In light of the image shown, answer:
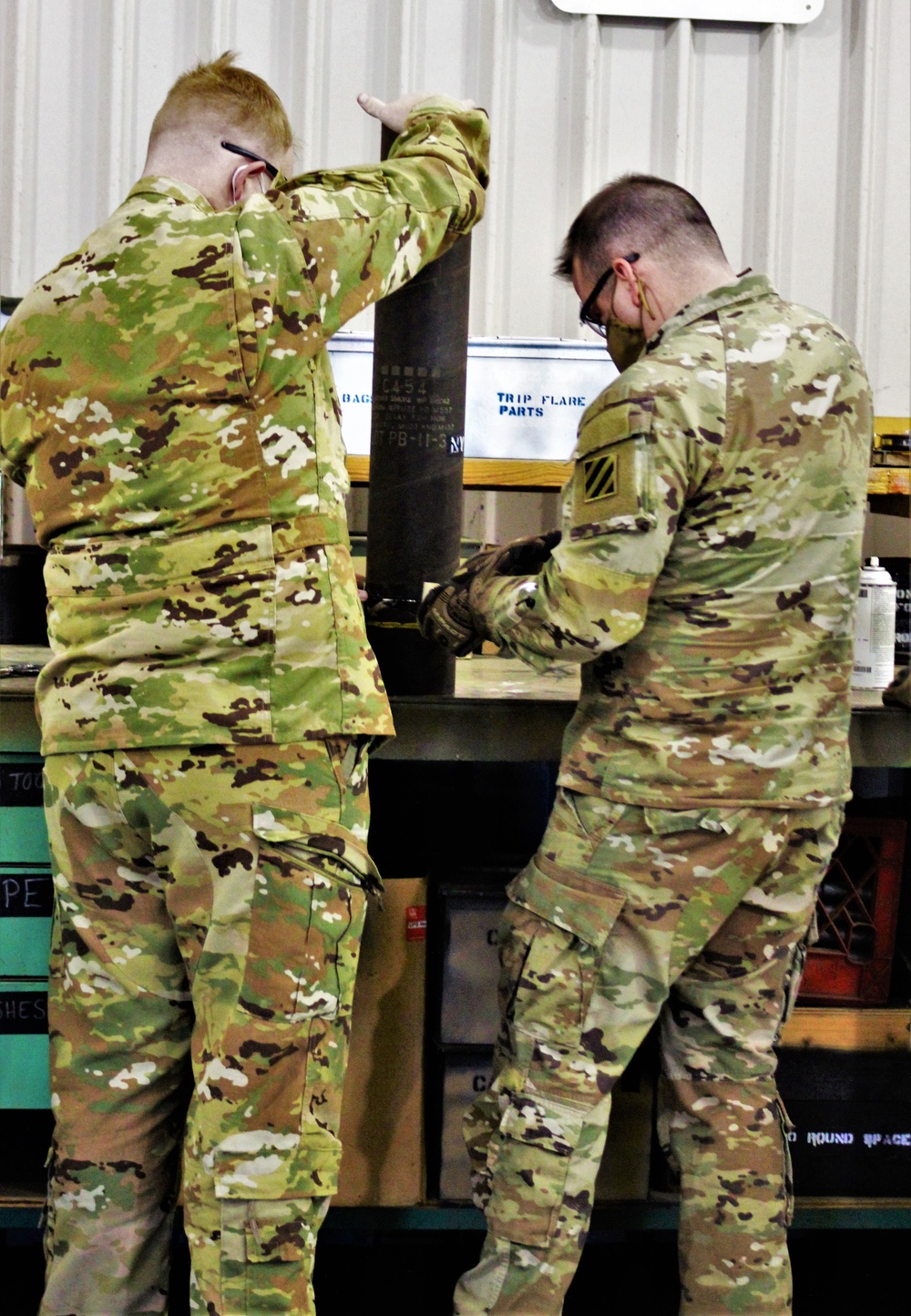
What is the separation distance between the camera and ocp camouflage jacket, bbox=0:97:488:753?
4.29 feet

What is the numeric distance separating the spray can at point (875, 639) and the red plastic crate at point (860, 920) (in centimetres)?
25

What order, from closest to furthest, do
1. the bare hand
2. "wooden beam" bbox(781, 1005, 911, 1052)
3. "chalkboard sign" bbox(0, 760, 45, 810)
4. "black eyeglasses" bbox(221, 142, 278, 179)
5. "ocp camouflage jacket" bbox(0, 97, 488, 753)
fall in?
1. "ocp camouflage jacket" bbox(0, 97, 488, 753)
2. "black eyeglasses" bbox(221, 142, 278, 179)
3. the bare hand
4. "chalkboard sign" bbox(0, 760, 45, 810)
5. "wooden beam" bbox(781, 1005, 911, 1052)

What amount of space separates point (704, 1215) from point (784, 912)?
410 millimetres

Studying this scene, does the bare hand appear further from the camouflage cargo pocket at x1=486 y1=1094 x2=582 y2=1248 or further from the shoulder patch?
the camouflage cargo pocket at x1=486 y1=1094 x2=582 y2=1248

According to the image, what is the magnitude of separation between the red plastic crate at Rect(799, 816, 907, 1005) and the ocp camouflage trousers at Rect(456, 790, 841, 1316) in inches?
15.6

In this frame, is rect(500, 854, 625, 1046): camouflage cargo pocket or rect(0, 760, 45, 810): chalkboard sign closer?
rect(500, 854, 625, 1046): camouflage cargo pocket

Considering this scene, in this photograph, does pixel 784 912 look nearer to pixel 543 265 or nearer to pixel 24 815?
pixel 24 815

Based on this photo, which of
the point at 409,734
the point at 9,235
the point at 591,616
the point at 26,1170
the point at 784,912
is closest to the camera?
the point at 591,616

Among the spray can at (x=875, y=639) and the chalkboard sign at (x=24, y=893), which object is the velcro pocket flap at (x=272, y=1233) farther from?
the spray can at (x=875, y=639)

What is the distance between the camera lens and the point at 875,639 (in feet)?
5.98

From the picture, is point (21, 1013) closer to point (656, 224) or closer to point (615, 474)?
point (615, 474)

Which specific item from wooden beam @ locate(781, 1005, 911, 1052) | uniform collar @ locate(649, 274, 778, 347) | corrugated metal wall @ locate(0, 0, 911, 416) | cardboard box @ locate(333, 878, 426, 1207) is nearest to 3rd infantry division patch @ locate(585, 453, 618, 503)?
uniform collar @ locate(649, 274, 778, 347)

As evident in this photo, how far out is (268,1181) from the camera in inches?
52.6

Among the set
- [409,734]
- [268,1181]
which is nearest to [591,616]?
[409,734]
